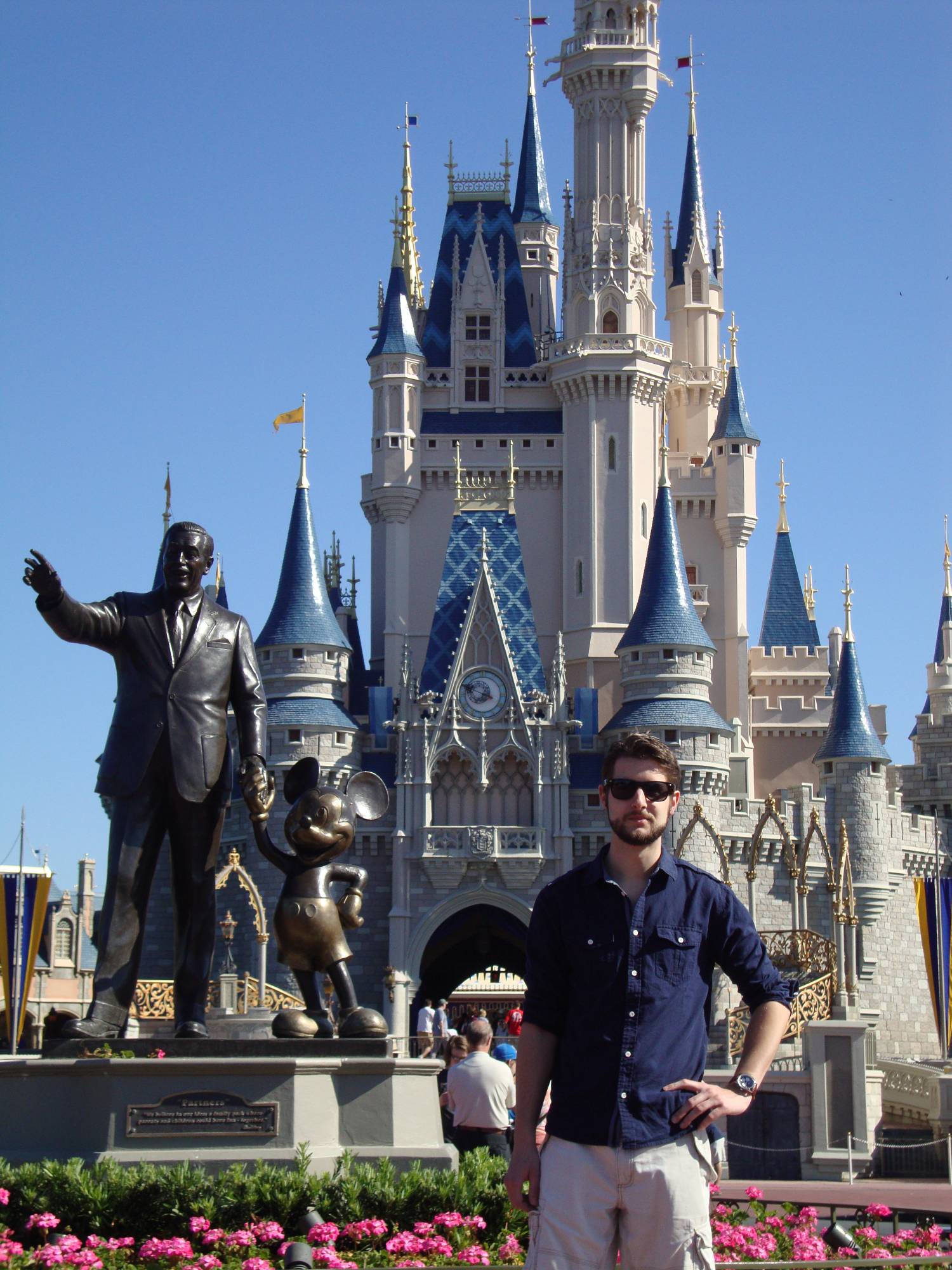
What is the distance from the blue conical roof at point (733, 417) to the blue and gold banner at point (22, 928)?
68.5 feet

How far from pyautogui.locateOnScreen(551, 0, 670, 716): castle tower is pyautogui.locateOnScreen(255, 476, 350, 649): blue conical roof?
20.5 feet

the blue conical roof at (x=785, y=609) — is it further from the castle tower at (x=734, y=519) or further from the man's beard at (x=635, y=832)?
the man's beard at (x=635, y=832)

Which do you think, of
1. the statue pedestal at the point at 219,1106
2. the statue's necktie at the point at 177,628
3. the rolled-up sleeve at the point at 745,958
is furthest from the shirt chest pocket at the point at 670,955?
the statue's necktie at the point at 177,628

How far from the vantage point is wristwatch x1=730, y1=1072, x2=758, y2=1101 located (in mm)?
5906

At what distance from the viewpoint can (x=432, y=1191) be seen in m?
9.02

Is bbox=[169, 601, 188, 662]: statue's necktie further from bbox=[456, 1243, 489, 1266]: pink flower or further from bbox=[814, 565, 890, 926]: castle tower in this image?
bbox=[814, 565, 890, 926]: castle tower

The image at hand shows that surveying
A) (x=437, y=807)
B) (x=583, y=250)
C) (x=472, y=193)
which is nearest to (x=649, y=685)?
(x=437, y=807)

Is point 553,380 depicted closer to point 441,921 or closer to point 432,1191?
point 441,921

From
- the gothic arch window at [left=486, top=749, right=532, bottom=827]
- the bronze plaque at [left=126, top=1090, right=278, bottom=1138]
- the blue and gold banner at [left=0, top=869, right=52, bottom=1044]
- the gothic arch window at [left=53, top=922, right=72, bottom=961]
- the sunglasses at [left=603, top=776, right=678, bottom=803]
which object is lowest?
the bronze plaque at [left=126, top=1090, right=278, bottom=1138]

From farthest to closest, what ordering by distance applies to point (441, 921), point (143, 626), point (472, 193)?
point (472, 193) → point (441, 921) → point (143, 626)

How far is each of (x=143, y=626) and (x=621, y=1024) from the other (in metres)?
5.18

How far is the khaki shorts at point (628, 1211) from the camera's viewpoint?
5.78 meters

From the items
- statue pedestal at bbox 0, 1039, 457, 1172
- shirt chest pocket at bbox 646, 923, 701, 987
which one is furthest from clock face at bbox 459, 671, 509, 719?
shirt chest pocket at bbox 646, 923, 701, 987

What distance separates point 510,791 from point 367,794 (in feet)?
110
